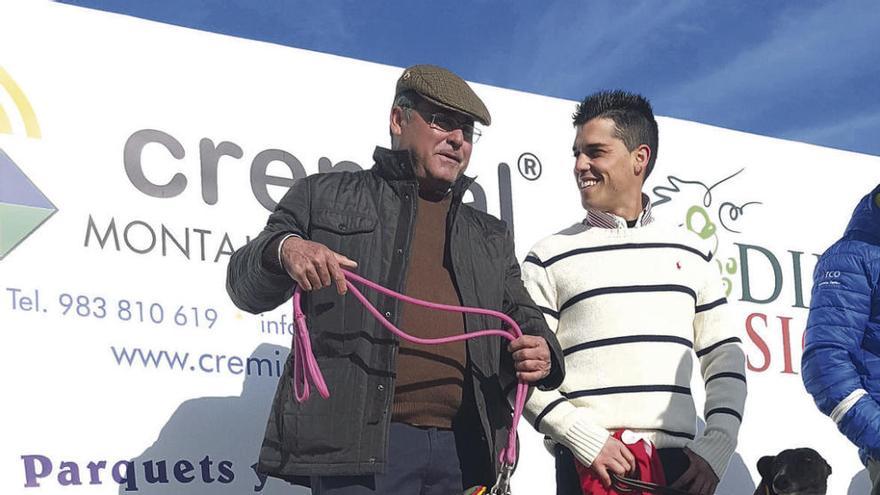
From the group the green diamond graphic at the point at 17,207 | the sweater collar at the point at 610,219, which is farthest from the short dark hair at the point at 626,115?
the green diamond graphic at the point at 17,207

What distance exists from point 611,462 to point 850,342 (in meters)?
0.82

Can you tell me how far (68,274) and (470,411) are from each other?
1.65m

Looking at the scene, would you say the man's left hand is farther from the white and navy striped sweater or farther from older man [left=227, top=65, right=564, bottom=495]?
the white and navy striped sweater

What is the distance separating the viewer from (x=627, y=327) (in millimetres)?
2887

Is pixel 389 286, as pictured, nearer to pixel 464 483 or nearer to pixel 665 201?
pixel 464 483

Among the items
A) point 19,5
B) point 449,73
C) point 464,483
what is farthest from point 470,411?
point 19,5

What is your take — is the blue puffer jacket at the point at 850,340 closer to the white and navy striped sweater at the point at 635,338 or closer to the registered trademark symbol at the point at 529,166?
the white and navy striped sweater at the point at 635,338

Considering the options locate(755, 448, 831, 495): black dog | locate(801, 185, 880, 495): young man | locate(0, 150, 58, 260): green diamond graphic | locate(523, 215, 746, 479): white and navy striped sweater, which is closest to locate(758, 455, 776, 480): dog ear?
locate(755, 448, 831, 495): black dog

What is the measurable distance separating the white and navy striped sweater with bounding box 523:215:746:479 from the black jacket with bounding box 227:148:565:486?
24cm

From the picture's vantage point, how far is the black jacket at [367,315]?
7.78ft

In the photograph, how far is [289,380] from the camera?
8.12ft

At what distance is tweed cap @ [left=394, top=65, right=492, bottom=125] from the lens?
8.54 ft

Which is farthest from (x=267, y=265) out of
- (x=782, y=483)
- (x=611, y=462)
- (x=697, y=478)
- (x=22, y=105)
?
(x=782, y=483)

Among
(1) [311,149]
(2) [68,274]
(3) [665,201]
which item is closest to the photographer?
(2) [68,274]
